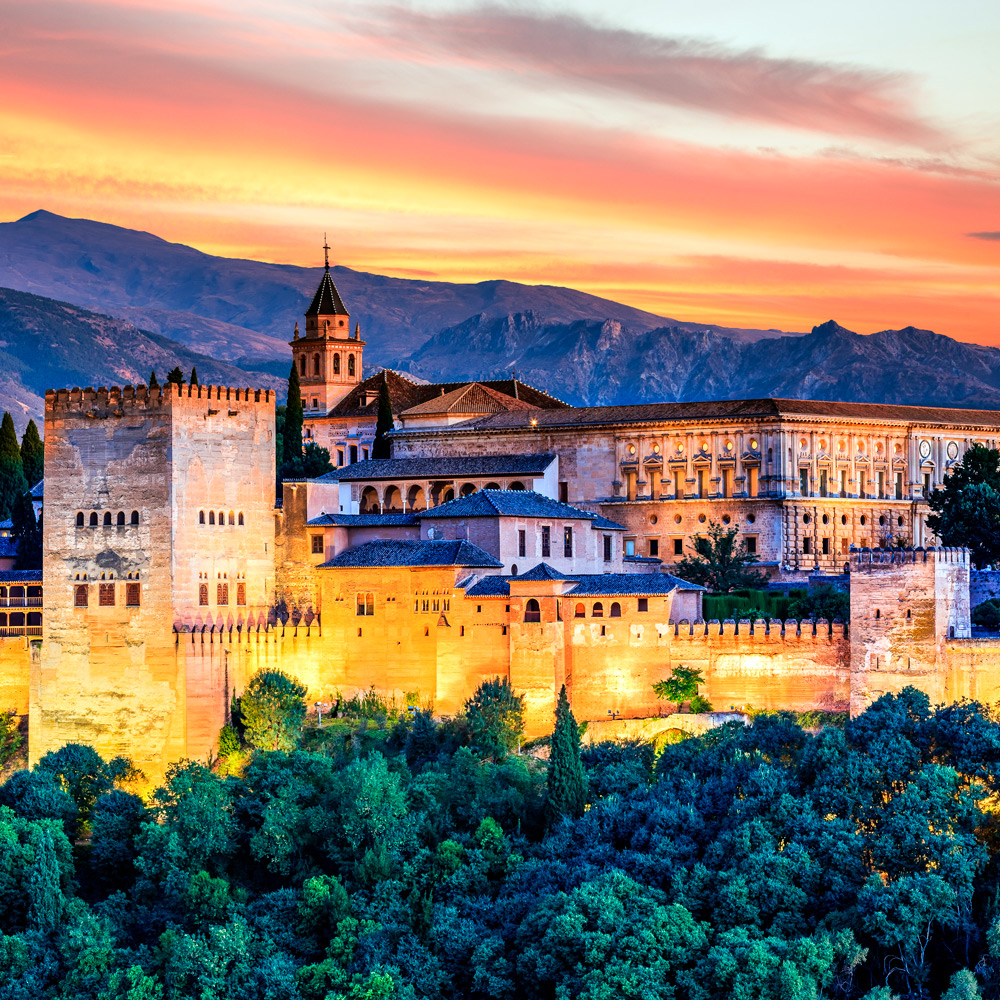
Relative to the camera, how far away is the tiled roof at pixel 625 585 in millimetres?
51688

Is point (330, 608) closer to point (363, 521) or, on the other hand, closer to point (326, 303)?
point (363, 521)

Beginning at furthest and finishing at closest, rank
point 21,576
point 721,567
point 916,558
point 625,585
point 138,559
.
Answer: point 721,567 < point 21,576 < point 138,559 < point 625,585 < point 916,558

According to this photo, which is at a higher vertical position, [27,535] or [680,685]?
[27,535]

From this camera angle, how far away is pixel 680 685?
2012 inches

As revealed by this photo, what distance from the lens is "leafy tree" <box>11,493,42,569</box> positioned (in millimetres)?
65725

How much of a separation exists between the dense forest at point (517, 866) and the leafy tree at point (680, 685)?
1.99m

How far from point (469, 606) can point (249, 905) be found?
11571mm

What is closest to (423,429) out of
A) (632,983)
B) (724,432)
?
(724,432)

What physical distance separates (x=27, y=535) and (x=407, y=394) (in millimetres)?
30716

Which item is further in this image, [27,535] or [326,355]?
[326,355]

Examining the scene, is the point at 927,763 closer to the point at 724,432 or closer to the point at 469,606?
the point at 469,606

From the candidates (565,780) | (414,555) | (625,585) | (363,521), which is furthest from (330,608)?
(565,780)

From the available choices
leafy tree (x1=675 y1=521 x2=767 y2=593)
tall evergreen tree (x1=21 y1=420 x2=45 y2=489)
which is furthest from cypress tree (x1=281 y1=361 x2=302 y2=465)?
leafy tree (x1=675 y1=521 x2=767 y2=593)

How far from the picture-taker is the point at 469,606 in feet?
172
